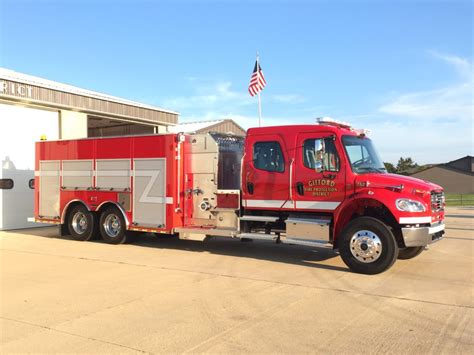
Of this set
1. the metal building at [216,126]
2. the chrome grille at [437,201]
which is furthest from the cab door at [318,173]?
the metal building at [216,126]

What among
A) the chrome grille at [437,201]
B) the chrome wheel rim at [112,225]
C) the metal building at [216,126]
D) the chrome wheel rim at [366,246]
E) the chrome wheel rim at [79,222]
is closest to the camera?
the chrome wheel rim at [366,246]

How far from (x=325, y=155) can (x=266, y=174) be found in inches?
51.3

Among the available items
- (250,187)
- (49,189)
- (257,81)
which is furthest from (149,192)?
(257,81)

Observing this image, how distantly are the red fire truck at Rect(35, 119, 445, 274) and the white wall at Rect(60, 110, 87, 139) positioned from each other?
4252mm

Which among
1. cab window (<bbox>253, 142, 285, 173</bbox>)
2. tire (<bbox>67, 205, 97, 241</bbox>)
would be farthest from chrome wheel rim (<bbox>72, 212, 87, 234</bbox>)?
cab window (<bbox>253, 142, 285, 173</bbox>)

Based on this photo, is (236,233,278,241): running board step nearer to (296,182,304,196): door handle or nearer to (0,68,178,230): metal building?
(296,182,304,196): door handle

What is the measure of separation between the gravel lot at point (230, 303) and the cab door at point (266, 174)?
48.4 inches

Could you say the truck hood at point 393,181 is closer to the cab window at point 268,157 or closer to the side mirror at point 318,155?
the side mirror at point 318,155

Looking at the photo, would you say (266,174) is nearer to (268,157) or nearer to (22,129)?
(268,157)

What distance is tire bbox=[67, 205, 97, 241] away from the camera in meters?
11.9

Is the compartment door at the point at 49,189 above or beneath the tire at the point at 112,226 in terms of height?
above

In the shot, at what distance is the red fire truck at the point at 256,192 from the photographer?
7887 millimetres

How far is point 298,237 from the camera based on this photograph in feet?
28.4

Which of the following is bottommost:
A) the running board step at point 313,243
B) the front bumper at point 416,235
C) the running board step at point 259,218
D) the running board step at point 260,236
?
the running board step at point 313,243
